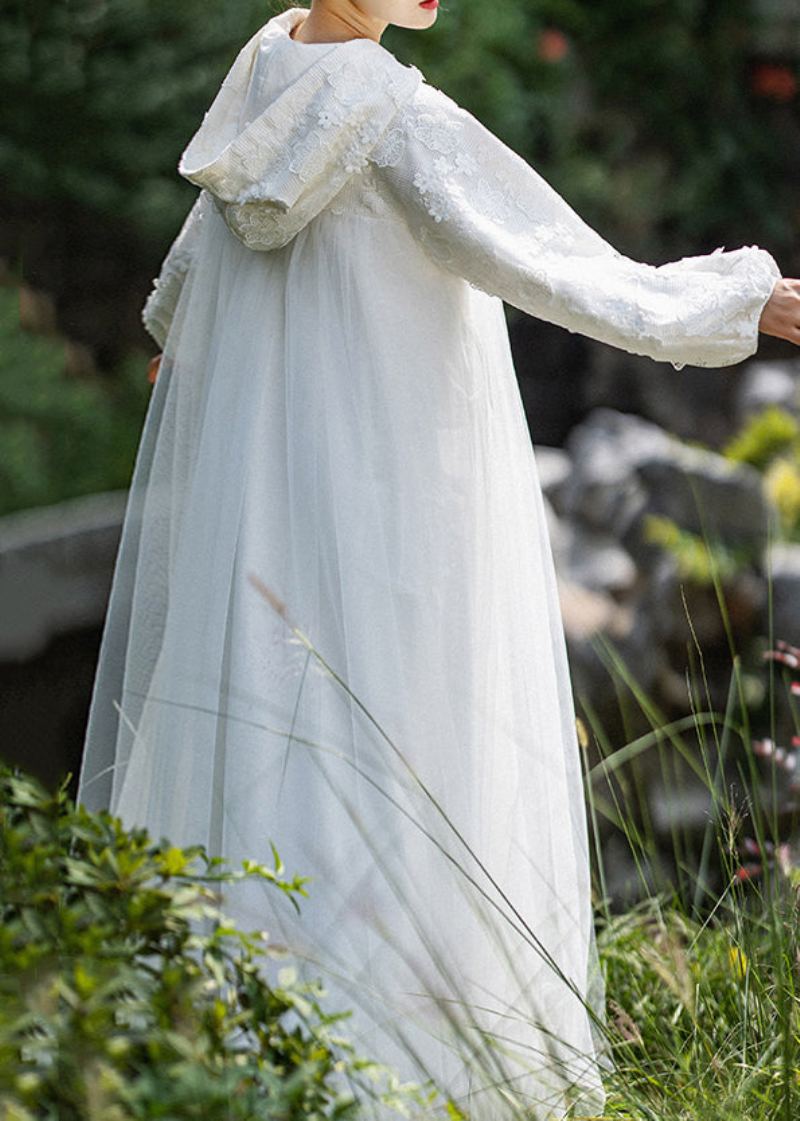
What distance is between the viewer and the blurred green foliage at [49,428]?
567cm

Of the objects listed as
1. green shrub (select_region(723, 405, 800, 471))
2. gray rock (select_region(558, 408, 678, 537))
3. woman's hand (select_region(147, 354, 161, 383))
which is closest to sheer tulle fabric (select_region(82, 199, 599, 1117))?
woman's hand (select_region(147, 354, 161, 383))

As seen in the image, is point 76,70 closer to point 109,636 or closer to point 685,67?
point 685,67

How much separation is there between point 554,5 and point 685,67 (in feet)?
2.44

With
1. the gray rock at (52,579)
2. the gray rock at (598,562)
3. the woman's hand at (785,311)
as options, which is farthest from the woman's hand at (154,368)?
the gray rock at (598,562)

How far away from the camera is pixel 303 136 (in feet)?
6.49

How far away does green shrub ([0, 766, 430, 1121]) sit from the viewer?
1.20 m

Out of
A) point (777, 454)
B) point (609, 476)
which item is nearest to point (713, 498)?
point (609, 476)

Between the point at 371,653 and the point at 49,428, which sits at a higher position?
the point at 49,428

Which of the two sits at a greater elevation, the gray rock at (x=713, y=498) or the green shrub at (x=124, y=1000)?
the gray rock at (x=713, y=498)

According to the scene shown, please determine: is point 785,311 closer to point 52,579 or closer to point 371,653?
point 371,653

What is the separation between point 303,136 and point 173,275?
0.47m

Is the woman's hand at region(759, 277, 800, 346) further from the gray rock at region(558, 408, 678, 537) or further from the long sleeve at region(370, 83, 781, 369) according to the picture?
the gray rock at region(558, 408, 678, 537)

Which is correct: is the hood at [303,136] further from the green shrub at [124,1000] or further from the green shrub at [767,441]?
the green shrub at [767,441]

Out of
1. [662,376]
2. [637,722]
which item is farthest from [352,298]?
[662,376]
